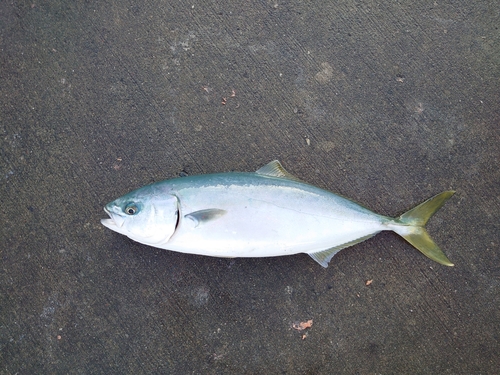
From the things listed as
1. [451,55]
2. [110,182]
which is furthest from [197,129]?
[451,55]

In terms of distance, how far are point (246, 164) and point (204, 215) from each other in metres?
0.66

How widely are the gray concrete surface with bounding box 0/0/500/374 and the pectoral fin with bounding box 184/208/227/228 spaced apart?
20.7 inches

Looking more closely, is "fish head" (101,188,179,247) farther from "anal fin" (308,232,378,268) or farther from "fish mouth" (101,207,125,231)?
"anal fin" (308,232,378,268)

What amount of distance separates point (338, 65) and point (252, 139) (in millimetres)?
962

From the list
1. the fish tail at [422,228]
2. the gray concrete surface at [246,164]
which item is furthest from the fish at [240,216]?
the gray concrete surface at [246,164]

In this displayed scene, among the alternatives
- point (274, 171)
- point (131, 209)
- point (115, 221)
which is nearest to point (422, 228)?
point (274, 171)

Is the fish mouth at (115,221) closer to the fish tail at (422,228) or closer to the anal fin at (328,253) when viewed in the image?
the anal fin at (328,253)

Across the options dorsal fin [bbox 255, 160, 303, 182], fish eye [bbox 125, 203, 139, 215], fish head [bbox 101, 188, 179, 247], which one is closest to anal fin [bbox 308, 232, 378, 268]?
dorsal fin [bbox 255, 160, 303, 182]

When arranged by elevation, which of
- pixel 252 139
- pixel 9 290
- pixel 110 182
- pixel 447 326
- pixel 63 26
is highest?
pixel 63 26

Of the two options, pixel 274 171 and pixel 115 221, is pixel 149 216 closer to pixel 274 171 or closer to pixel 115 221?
pixel 115 221

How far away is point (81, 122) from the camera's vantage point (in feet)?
10.2

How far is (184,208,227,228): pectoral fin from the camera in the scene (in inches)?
103

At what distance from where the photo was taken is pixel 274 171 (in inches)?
111

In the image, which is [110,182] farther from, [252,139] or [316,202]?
[316,202]
